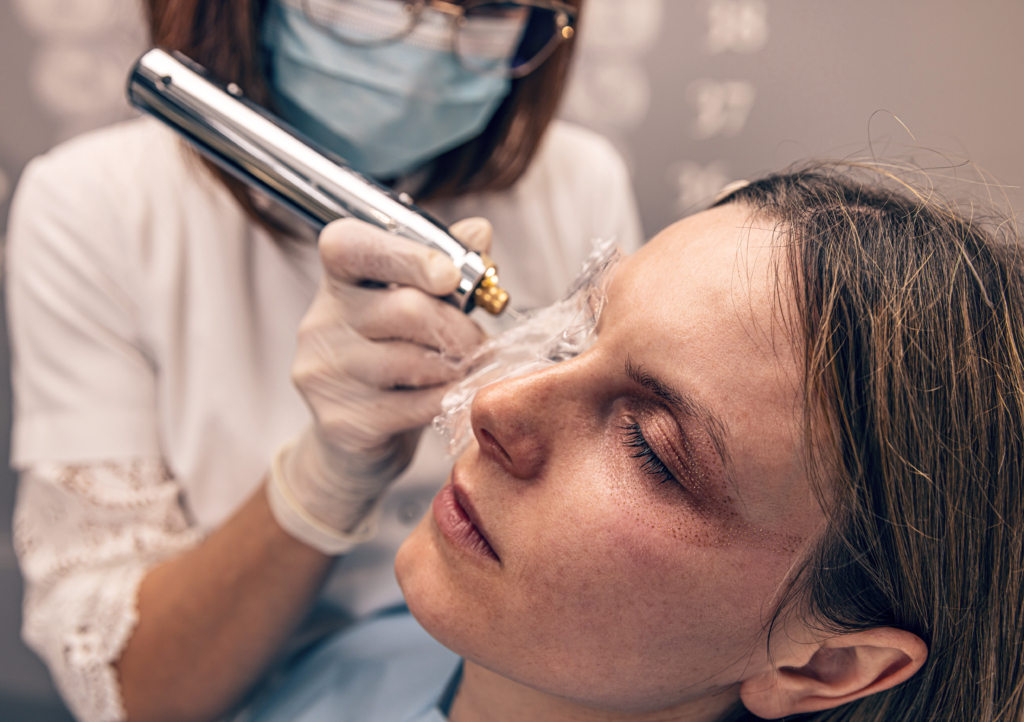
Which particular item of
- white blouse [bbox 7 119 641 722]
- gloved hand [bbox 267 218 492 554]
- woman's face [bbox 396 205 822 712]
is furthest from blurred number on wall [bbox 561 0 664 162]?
woman's face [bbox 396 205 822 712]

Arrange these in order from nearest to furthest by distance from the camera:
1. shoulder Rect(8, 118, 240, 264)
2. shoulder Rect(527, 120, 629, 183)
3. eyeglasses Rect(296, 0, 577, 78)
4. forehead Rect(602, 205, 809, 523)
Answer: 1. forehead Rect(602, 205, 809, 523)
2. eyeglasses Rect(296, 0, 577, 78)
3. shoulder Rect(8, 118, 240, 264)
4. shoulder Rect(527, 120, 629, 183)

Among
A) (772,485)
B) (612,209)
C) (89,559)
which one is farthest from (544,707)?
(612,209)

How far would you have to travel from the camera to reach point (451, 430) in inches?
27.4

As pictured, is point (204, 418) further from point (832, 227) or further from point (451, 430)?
point (832, 227)

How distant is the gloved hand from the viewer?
0.69 meters

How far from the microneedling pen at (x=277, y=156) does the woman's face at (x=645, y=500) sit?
0.62 ft

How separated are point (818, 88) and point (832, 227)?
0.79 meters

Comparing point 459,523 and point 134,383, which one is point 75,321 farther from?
point 459,523

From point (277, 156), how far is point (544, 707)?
64cm

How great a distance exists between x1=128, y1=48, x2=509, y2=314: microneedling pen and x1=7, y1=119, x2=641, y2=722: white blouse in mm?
249

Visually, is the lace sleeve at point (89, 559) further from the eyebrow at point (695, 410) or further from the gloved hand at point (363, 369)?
the eyebrow at point (695, 410)

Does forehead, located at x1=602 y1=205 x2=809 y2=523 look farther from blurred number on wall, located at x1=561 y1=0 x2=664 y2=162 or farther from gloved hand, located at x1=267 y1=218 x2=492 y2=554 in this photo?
blurred number on wall, located at x1=561 y1=0 x2=664 y2=162

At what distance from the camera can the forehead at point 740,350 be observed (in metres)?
0.50

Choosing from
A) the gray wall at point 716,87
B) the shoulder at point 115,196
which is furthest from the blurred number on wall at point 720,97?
the shoulder at point 115,196
